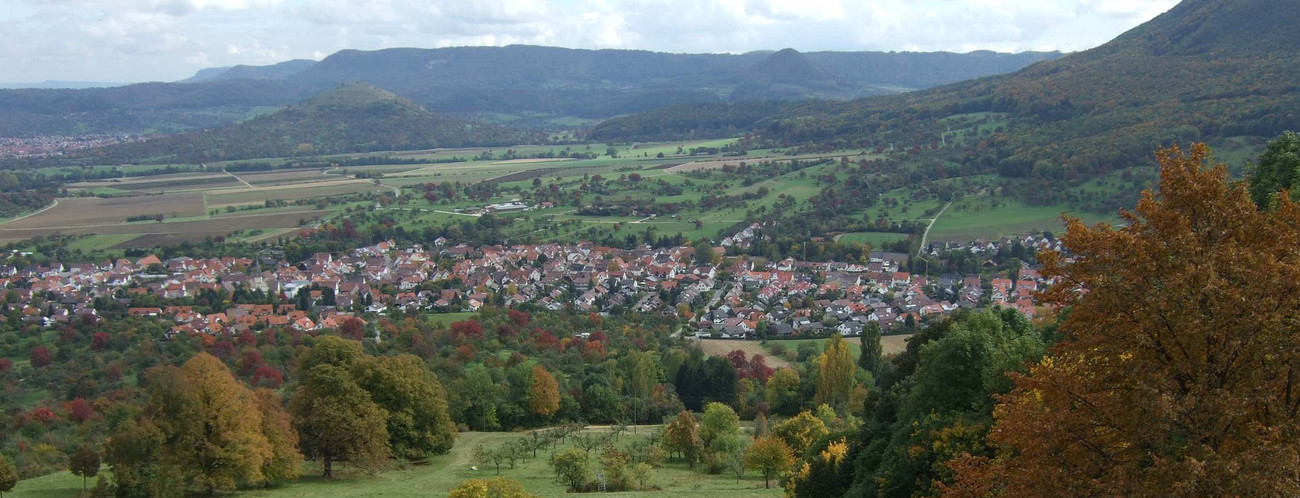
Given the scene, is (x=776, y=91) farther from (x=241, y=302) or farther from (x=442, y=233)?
(x=241, y=302)

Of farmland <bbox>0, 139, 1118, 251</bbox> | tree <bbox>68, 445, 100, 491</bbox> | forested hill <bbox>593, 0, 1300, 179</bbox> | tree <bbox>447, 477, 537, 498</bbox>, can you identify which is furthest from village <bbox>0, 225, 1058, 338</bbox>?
tree <bbox>447, 477, 537, 498</bbox>

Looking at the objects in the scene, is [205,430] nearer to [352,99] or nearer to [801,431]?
[801,431]

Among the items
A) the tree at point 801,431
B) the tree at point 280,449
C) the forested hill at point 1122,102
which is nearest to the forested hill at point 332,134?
the forested hill at point 1122,102

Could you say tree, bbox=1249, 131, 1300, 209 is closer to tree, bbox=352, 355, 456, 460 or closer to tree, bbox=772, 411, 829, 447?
tree, bbox=772, 411, 829, 447

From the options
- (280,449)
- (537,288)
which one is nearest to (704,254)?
(537,288)

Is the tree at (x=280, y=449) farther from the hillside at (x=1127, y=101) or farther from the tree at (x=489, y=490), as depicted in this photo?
the hillside at (x=1127, y=101)
